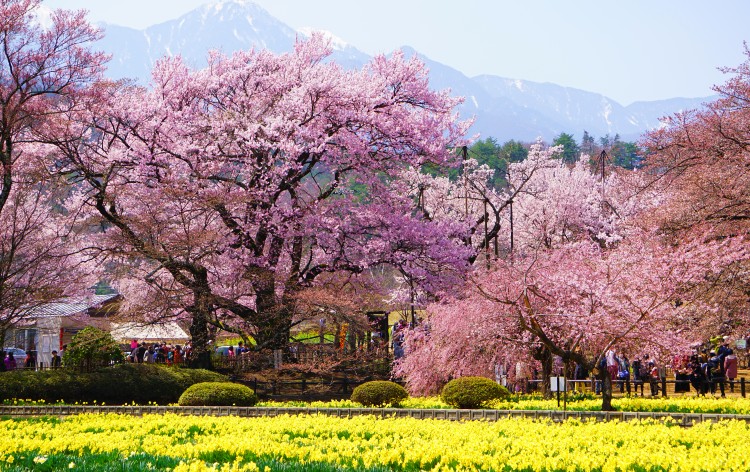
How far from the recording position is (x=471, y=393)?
19.7m

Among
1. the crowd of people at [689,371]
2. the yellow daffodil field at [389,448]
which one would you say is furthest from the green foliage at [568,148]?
the yellow daffodil field at [389,448]

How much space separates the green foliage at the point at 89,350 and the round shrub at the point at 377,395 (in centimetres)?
984

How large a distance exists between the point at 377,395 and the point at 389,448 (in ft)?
32.7

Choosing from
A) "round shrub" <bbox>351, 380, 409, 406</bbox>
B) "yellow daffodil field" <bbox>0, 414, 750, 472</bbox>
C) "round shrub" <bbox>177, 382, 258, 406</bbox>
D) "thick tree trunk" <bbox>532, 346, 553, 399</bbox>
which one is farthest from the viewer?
"thick tree trunk" <bbox>532, 346, 553, 399</bbox>

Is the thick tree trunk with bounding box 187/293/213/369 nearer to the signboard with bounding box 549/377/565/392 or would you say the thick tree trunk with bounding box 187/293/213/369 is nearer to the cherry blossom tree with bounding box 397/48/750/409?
the cherry blossom tree with bounding box 397/48/750/409

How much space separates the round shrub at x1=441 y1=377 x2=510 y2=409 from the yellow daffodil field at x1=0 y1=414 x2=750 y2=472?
15.1 feet

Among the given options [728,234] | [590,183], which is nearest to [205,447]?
[728,234]

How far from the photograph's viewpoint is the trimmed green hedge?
2284 cm

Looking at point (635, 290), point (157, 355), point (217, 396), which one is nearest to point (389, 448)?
point (217, 396)

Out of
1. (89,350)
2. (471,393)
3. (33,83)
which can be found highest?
(33,83)

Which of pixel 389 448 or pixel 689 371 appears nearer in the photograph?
pixel 389 448

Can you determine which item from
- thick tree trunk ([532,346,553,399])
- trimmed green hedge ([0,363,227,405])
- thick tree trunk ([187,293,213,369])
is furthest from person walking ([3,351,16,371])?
thick tree trunk ([532,346,553,399])

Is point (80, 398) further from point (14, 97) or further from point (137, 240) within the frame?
point (14, 97)

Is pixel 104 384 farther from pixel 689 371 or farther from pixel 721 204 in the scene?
pixel 721 204
